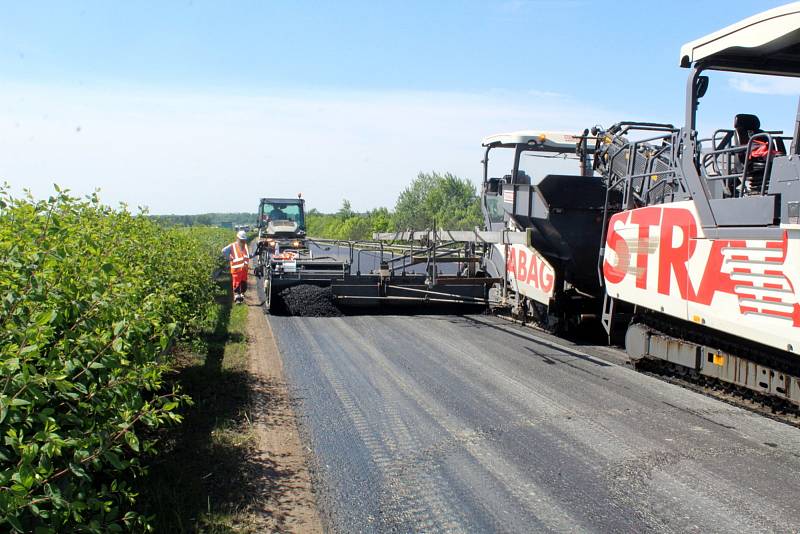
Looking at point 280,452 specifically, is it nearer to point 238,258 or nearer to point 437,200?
point 238,258

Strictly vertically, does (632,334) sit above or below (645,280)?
below

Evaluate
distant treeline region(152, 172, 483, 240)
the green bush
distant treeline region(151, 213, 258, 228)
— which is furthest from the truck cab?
distant treeline region(152, 172, 483, 240)

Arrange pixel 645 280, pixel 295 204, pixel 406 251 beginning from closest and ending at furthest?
pixel 645 280, pixel 406 251, pixel 295 204

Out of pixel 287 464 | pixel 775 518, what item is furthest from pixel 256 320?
pixel 775 518

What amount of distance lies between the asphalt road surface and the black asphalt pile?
3966 mm

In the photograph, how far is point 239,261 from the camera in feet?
49.0

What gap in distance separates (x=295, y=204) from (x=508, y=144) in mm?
10633

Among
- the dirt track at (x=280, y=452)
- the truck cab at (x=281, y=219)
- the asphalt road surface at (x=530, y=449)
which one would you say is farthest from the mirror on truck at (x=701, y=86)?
the truck cab at (x=281, y=219)

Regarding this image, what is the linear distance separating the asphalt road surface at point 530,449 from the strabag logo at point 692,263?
3.69 ft

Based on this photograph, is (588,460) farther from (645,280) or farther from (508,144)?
(508,144)

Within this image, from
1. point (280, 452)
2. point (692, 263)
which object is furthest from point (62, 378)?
point (692, 263)

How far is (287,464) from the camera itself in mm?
5367

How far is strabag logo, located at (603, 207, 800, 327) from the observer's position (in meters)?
6.10

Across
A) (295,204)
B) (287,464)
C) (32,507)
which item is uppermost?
(295,204)
